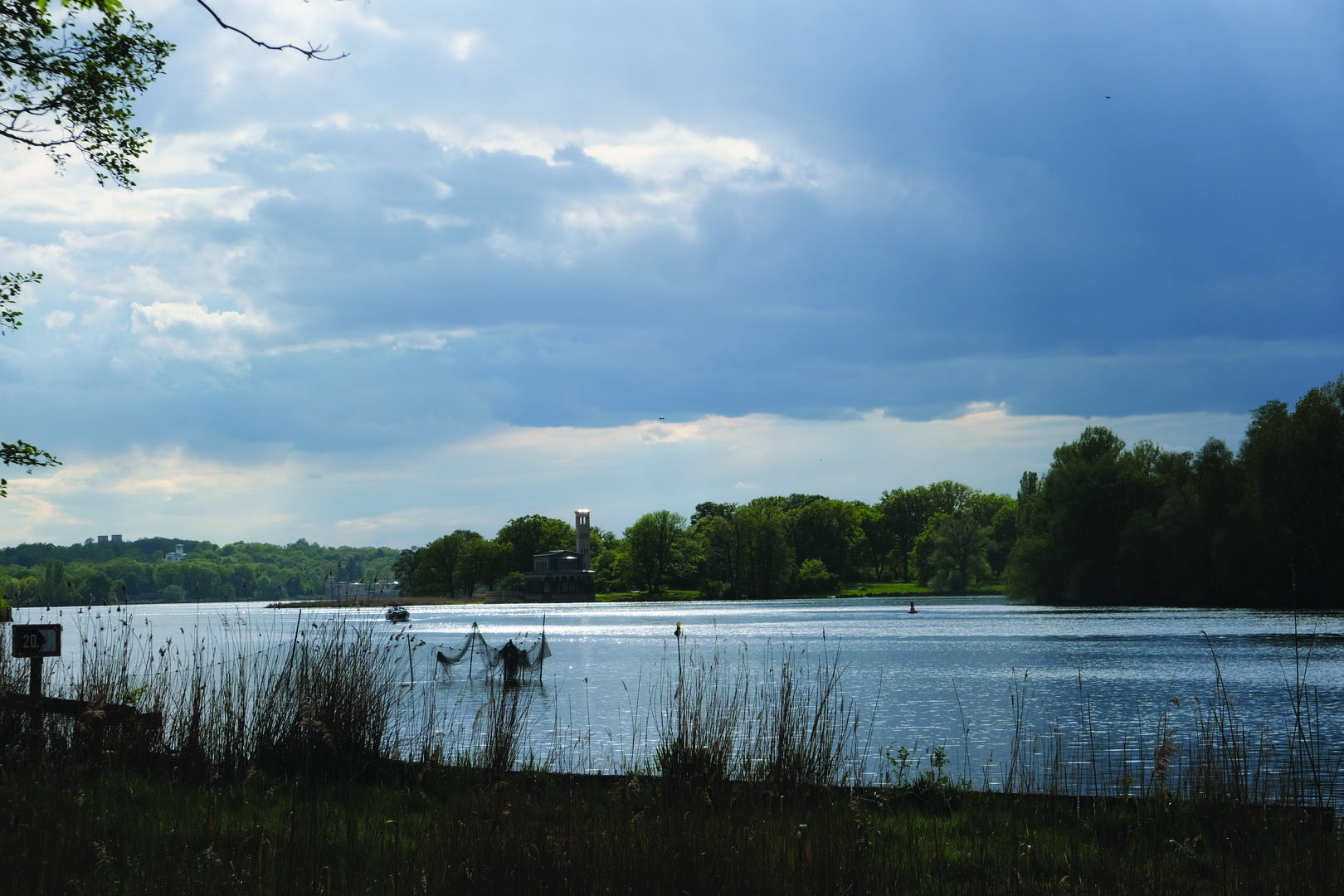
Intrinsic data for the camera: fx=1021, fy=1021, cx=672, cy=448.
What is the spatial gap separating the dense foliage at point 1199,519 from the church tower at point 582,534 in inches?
3318

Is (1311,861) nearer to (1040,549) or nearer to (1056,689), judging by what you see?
(1056,689)

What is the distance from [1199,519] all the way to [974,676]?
142 feet

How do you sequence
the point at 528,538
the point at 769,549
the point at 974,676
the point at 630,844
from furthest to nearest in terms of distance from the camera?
the point at 528,538, the point at 769,549, the point at 974,676, the point at 630,844

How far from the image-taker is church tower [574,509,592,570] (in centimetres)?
15838

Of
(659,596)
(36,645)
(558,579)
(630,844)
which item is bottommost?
(659,596)

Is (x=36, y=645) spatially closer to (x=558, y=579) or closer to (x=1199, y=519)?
(x=1199, y=519)

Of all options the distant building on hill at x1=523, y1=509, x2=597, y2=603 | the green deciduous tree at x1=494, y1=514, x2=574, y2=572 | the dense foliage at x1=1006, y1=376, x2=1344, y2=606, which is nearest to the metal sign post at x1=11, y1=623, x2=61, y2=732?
the dense foliage at x1=1006, y1=376, x2=1344, y2=606

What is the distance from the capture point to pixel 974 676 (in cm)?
3031

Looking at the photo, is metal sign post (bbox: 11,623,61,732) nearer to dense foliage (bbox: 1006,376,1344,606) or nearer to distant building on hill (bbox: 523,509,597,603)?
dense foliage (bbox: 1006,376,1344,606)

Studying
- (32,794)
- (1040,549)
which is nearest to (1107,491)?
(1040,549)

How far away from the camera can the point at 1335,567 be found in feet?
187

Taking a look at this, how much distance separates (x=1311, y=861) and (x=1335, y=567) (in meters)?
61.2

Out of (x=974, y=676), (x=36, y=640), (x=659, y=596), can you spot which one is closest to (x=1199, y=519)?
(x=974, y=676)

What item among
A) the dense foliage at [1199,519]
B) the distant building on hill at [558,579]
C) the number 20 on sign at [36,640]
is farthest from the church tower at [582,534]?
the number 20 on sign at [36,640]
